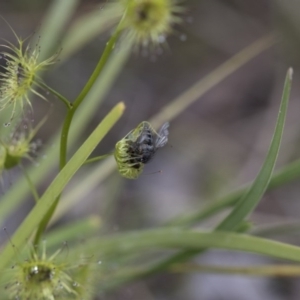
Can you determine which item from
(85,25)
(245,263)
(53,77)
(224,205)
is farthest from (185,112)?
(224,205)

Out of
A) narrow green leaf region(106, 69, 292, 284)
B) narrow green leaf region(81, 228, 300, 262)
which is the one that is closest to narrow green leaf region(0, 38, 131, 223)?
narrow green leaf region(81, 228, 300, 262)

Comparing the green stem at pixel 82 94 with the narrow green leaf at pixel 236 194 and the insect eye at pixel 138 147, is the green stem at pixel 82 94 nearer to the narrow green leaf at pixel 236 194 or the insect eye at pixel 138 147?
the insect eye at pixel 138 147

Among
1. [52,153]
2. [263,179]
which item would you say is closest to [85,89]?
[263,179]

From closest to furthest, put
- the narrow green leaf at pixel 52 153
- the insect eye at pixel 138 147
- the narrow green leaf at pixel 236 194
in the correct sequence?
the insect eye at pixel 138 147 → the narrow green leaf at pixel 236 194 → the narrow green leaf at pixel 52 153

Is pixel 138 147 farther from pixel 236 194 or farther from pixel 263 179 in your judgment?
pixel 236 194

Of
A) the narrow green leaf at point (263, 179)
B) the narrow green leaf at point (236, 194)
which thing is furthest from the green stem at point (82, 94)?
the narrow green leaf at point (236, 194)

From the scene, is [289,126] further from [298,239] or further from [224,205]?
[224,205]

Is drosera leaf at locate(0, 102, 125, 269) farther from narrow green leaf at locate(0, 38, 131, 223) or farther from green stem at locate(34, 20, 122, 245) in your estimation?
narrow green leaf at locate(0, 38, 131, 223)
